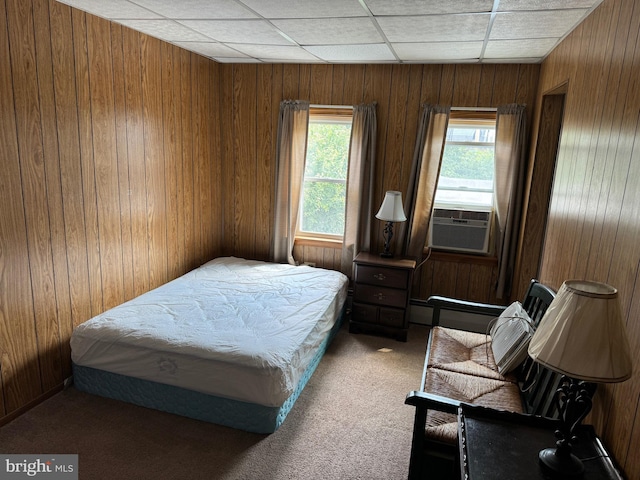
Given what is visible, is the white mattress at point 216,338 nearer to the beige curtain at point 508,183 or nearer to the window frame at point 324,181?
the window frame at point 324,181

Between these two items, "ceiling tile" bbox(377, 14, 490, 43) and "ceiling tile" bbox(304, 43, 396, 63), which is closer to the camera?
"ceiling tile" bbox(377, 14, 490, 43)

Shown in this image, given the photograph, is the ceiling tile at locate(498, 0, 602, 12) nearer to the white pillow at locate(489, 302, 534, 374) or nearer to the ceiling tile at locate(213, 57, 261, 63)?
the white pillow at locate(489, 302, 534, 374)

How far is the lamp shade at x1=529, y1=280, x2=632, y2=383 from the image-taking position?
3.81 feet

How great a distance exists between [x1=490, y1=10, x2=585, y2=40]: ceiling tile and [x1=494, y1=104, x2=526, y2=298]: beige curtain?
3.35ft

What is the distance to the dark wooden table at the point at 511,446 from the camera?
131 centimetres

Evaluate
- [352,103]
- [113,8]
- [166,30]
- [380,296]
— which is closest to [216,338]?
A: [380,296]

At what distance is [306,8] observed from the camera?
7.50 ft

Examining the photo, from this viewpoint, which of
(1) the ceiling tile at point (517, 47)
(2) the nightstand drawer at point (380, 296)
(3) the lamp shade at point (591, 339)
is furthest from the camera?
(2) the nightstand drawer at point (380, 296)

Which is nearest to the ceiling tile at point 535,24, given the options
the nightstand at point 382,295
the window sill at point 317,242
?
the nightstand at point 382,295

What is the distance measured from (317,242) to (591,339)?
3.27 m

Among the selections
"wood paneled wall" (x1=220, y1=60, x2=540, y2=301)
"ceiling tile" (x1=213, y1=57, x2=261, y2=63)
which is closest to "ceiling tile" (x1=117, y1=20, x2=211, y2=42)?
"ceiling tile" (x1=213, y1=57, x2=261, y2=63)

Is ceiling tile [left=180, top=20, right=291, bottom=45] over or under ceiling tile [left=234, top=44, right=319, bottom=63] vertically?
under

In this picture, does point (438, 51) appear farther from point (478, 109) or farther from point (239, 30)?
point (239, 30)

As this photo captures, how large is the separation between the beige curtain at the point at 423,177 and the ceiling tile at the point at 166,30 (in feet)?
6.45
